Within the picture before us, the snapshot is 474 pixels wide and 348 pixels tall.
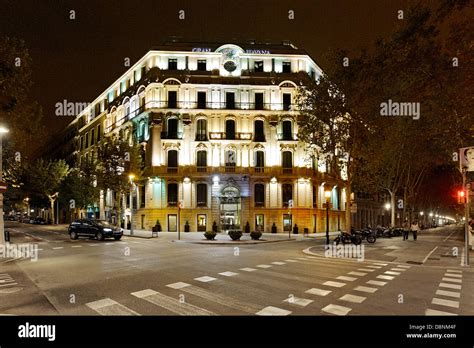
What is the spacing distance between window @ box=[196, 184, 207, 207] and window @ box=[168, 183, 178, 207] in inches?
103

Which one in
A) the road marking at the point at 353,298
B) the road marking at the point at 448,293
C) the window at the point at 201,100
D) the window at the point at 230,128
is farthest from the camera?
the window at the point at 201,100

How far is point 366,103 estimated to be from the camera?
91.5 feet

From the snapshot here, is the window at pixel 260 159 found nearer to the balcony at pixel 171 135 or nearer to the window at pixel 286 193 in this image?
the window at pixel 286 193

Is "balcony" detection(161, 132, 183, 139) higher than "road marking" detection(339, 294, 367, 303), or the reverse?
"balcony" detection(161, 132, 183, 139)

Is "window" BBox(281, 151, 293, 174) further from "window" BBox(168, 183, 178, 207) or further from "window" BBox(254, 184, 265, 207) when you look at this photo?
"window" BBox(168, 183, 178, 207)

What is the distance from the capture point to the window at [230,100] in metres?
46.5

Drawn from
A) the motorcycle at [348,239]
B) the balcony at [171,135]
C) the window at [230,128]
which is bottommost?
the motorcycle at [348,239]

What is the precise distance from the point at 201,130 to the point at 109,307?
127 feet

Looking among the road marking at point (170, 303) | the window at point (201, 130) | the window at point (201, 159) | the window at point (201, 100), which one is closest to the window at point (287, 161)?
the window at point (201, 159)

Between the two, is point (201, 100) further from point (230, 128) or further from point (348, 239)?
point (348, 239)

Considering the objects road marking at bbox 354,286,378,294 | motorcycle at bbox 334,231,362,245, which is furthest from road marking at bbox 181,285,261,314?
motorcycle at bbox 334,231,362,245

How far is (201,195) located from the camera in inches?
1806

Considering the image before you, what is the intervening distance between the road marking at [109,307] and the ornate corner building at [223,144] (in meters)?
36.2

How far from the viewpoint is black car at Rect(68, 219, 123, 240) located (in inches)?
1173
